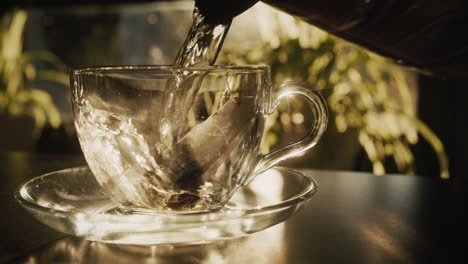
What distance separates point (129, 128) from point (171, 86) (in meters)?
0.04

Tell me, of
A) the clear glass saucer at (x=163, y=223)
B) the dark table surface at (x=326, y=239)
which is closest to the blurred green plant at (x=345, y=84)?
the dark table surface at (x=326, y=239)

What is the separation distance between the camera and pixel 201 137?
0.99ft

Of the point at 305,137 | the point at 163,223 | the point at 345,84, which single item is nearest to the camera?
the point at 163,223

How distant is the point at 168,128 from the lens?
300mm

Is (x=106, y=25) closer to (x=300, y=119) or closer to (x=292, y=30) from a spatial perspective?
(x=292, y=30)

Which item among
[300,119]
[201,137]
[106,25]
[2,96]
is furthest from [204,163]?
[106,25]

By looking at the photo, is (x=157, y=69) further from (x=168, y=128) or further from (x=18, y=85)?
(x=18, y=85)

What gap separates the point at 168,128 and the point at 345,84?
34.0 inches

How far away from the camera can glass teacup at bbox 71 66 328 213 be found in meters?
0.29

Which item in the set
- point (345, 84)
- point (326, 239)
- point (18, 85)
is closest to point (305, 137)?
point (326, 239)

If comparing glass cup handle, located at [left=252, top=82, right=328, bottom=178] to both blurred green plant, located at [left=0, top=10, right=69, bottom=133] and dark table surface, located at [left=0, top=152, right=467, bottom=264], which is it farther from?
blurred green plant, located at [left=0, top=10, right=69, bottom=133]

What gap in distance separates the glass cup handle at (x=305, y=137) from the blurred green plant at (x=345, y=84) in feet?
2.13

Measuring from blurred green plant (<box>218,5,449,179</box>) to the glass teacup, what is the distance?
675mm

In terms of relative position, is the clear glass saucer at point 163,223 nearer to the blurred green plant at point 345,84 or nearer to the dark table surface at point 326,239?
the dark table surface at point 326,239
